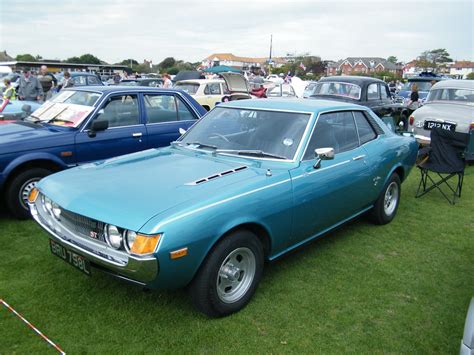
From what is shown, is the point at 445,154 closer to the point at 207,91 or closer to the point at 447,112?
the point at 447,112

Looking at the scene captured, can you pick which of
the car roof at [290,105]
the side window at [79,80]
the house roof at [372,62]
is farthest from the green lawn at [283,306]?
the house roof at [372,62]

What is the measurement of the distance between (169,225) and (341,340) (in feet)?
5.27

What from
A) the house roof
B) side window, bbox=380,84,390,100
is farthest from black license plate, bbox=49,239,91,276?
the house roof

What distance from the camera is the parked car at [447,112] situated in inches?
337

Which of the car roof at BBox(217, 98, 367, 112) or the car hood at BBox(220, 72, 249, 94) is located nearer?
the car roof at BBox(217, 98, 367, 112)

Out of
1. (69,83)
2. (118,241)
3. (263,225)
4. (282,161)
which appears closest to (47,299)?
(118,241)

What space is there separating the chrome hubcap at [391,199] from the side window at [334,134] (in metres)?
1.15

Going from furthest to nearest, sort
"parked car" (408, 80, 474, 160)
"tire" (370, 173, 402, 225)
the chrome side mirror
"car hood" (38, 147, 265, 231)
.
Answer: "parked car" (408, 80, 474, 160) < "tire" (370, 173, 402, 225) < the chrome side mirror < "car hood" (38, 147, 265, 231)

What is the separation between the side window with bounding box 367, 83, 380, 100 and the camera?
10953 mm

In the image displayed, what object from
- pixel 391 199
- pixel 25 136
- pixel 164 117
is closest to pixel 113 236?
pixel 25 136

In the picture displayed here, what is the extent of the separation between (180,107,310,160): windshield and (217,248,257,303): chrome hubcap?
1.03 meters

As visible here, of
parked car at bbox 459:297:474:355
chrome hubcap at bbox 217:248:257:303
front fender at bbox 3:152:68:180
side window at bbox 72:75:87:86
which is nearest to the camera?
parked car at bbox 459:297:474:355

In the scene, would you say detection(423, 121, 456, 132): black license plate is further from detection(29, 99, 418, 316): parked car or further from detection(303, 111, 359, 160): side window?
detection(303, 111, 359, 160): side window

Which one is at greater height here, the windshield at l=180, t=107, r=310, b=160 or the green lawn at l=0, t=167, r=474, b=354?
the windshield at l=180, t=107, r=310, b=160
